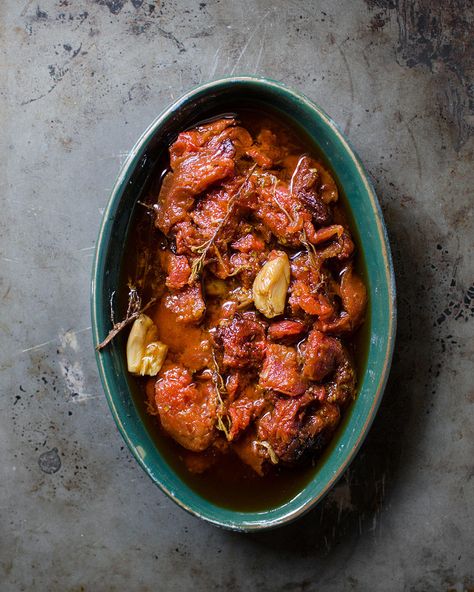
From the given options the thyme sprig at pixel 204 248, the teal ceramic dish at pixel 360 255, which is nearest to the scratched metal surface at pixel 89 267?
the teal ceramic dish at pixel 360 255

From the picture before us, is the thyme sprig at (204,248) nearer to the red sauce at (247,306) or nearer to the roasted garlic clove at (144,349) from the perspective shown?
the red sauce at (247,306)

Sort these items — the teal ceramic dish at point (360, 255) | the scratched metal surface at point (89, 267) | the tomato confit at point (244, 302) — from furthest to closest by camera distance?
the scratched metal surface at point (89, 267), the tomato confit at point (244, 302), the teal ceramic dish at point (360, 255)

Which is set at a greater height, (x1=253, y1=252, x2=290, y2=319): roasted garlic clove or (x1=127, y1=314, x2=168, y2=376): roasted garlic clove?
(x1=253, y1=252, x2=290, y2=319): roasted garlic clove

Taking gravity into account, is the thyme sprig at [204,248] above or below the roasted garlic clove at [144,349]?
above

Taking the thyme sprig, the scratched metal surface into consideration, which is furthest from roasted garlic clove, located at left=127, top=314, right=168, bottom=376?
the scratched metal surface

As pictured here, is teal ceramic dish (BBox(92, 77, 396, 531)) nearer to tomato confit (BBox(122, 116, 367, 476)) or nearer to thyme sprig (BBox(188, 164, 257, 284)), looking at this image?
tomato confit (BBox(122, 116, 367, 476))

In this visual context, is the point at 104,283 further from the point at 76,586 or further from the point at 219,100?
the point at 76,586

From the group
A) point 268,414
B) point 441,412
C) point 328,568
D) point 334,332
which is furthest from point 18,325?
point 441,412

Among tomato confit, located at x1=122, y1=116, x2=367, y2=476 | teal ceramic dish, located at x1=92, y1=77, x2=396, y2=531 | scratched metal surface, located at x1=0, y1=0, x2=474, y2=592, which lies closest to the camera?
teal ceramic dish, located at x1=92, y1=77, x2=396, y2=531
